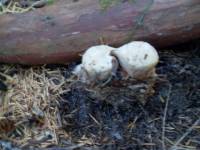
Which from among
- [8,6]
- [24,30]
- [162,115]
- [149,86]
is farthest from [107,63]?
[8,6]

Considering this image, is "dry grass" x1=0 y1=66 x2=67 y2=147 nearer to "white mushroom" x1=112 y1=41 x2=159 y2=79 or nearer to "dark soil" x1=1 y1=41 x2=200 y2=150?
"dark soil" x1=1 y1=41 x2=200 y2=150

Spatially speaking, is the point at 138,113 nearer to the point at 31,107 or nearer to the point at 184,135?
the point at 184,135

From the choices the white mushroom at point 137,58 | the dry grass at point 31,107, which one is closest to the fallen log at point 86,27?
the dry grass at point 31,107

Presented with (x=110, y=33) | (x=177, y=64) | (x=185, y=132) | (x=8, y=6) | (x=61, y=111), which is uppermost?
(x=8, y=6)

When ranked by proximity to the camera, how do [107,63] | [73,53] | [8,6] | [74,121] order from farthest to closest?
1. [8,6]
2. [73,53]
3. [74,121]
4. [107,63]

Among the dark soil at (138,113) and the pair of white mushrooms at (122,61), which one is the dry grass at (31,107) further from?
the pair of white mushrooms at (122,61)

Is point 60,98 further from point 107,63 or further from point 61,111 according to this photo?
point 107,63

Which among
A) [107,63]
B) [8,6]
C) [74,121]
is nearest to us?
[107,63]
